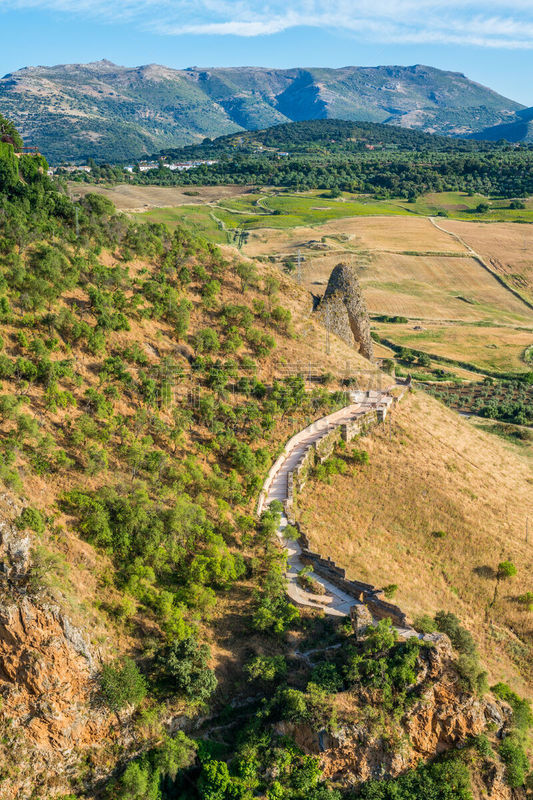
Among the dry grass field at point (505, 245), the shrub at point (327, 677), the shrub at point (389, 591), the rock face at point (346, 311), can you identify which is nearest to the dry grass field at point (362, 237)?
the dry grass field at point (505, 245)

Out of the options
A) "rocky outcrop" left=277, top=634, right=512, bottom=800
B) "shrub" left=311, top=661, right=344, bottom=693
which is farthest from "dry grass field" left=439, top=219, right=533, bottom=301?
"shrub" left=311, top=661, right=344, bottom=693

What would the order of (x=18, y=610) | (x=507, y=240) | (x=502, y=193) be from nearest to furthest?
(x=18, y=610) → (x=507, y=240) → (x=502, y=193)

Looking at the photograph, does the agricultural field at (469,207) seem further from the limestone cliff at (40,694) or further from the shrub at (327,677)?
the limestone cliff at (40,694)

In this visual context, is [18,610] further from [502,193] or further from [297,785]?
[502,193]

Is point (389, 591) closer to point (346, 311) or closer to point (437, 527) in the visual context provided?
point (437, 527)

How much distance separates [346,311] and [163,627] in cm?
3969

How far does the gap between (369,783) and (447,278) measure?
110 m

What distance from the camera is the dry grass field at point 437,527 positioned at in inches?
1431

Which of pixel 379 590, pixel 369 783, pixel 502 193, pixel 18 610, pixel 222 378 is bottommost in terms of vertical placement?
pixel 369 783

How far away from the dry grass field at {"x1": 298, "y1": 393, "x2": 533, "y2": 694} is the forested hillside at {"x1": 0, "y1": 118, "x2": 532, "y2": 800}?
10.3ft

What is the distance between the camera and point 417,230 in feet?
474

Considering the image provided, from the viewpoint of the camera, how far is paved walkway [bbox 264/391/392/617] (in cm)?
3275

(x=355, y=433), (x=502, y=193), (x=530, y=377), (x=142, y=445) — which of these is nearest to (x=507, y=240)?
(x=502, y=193)

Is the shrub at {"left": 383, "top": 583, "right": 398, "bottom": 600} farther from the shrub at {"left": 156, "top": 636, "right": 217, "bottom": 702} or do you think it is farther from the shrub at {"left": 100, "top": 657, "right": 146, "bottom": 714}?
the shrub at {"left": 100, "top": 657, "right": 146, "bottom": 714}
